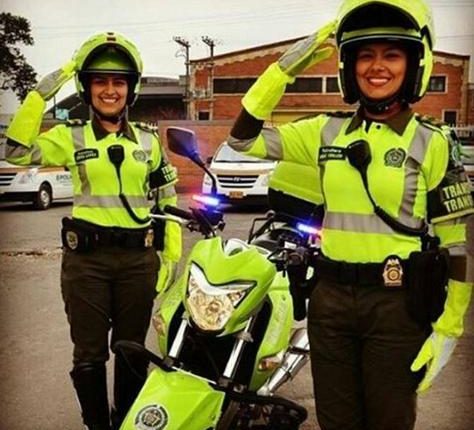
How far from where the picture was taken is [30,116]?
284cm

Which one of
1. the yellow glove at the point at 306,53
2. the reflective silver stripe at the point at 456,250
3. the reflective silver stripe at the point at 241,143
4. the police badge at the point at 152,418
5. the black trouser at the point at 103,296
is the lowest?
the police badge at the point at 152,418

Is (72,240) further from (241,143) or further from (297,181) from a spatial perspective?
(241,143)

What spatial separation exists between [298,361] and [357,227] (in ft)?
3.86

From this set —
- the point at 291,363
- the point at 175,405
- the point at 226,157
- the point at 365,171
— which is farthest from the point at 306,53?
the point at 226,157

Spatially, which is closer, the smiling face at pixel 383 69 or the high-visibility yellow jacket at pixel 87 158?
the smiling face at pixel 383 69

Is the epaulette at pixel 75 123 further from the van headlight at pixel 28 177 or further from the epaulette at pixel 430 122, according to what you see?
the van headlight at pixel 28 177

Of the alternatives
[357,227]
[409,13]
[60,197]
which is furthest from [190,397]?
[60,197]

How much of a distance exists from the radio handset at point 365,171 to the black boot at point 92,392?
4.49 feet

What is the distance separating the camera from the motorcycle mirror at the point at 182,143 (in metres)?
2.49

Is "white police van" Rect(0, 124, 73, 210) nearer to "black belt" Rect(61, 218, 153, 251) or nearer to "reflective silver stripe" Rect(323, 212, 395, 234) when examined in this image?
"black belt" Rect(61, 218, 153, 251)

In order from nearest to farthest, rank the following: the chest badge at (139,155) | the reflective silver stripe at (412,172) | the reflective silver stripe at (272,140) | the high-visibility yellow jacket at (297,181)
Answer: the reflective silver stripe at (412,172) → the reflective silver stripe at (272,140) → the high-visibility yellow jacket at (297,181) → the chest badge at (139,155)

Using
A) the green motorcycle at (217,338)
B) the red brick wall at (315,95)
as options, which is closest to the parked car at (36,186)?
the red brick wall at (315,95)

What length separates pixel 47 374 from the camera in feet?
12.3

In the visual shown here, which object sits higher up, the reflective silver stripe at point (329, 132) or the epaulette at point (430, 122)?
the epaulette at point (430, 122)
